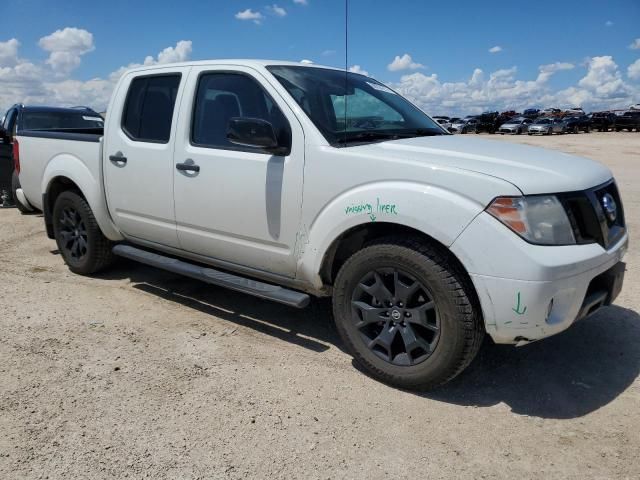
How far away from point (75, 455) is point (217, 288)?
2.53 meters

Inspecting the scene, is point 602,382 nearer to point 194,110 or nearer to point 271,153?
point 271,153

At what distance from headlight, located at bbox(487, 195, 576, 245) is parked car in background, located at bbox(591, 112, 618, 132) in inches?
1714

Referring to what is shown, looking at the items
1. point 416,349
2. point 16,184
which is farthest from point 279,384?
point 16,184

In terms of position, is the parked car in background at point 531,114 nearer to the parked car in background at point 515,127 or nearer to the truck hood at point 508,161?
the parked car in background at point 515,127

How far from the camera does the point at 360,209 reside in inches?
120

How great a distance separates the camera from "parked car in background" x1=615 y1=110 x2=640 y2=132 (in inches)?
1512

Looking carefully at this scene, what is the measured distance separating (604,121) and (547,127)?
5322mm

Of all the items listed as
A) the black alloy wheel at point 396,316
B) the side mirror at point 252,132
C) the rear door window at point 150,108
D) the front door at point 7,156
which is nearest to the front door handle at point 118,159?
the rear door window at point 150,108

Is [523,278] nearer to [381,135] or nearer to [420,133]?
[381,135]

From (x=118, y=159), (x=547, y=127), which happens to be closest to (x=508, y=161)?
(x=118, y=159)

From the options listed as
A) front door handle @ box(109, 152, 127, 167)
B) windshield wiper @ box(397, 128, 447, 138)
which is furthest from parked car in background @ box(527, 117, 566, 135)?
front door handle @ box(109, 152, 127, 167)

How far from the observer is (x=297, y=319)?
167 inches

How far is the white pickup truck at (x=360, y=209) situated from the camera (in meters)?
2.66

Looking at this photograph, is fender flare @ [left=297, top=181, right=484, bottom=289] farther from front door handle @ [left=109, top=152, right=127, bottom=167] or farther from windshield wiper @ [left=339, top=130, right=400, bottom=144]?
front door handle @ [left=109, top=152, right=127, bottom=167]
